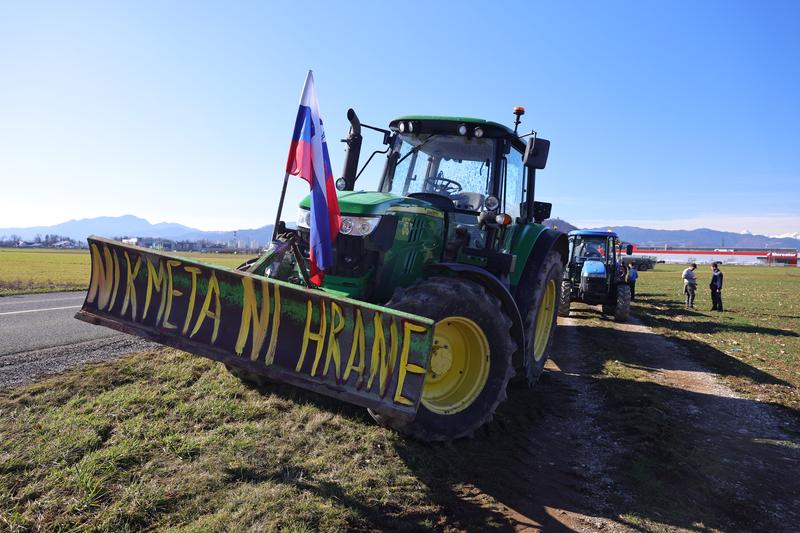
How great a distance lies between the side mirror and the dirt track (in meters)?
2.58

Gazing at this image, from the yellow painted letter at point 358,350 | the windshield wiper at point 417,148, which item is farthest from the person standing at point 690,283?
the yellow painted letter at point 358,350

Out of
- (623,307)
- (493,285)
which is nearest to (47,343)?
(493,285)

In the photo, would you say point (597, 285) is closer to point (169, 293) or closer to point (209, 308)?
point (209, 308)

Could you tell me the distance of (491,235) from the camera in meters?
5.48

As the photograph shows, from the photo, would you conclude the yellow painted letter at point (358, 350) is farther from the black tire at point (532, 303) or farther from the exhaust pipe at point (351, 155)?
the exhaust pipe at point (351, 155)

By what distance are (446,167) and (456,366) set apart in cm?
239

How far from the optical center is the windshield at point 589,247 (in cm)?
1590

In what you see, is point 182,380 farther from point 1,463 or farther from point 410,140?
point 410,140

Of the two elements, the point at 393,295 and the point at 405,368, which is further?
the point at 393,295

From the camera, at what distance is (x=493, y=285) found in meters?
4.62

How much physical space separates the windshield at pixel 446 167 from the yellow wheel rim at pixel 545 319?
211 centimetres

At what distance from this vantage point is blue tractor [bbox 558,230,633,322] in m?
13.9

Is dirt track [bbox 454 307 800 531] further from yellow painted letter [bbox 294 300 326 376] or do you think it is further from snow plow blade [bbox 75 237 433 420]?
yellow painted letter [bbox 294 300 326 376]

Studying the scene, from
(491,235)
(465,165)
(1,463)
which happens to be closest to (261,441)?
(1,463)
